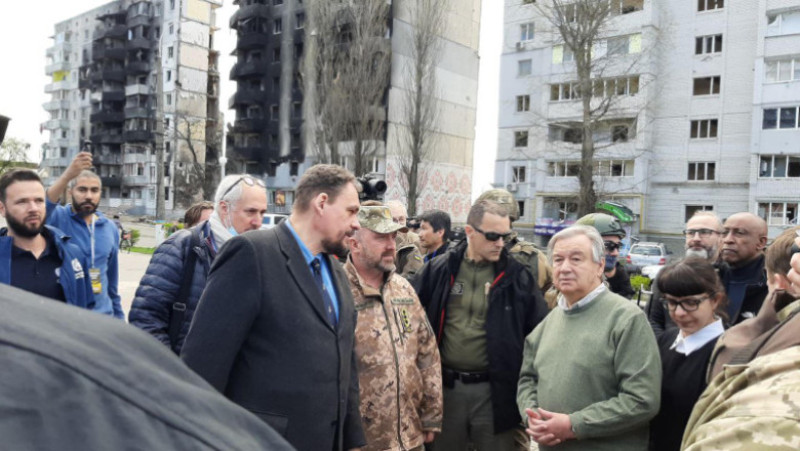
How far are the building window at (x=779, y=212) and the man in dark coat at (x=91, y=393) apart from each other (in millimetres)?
37263

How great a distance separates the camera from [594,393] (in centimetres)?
318

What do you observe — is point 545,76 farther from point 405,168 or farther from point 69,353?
point 69,353

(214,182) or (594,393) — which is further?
(214,182)

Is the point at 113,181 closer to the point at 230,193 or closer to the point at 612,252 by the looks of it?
the point at 230,193

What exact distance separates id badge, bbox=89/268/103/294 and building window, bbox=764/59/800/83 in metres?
37.0

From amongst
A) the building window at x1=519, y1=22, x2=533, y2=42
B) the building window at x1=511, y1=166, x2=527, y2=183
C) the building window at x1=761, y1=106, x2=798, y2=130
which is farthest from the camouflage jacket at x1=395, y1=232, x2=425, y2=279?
the building window at x1=519, y1=22, x2=533, y2=42

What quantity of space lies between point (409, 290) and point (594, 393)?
50.7 inches

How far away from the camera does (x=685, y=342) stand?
11.0ft

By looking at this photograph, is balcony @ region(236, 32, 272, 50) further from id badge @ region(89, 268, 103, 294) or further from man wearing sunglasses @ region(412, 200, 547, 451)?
man wearing sunglasses @ region(412, 200, 547, 451)

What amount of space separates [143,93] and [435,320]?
66.8 m

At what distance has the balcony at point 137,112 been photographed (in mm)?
62997

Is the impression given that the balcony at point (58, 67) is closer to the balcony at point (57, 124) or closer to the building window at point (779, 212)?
the balcony at point (57, 124)

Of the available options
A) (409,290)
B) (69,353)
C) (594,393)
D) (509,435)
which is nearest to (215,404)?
(69,353)

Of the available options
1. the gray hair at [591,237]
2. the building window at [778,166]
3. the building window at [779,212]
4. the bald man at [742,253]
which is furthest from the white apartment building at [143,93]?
the gray hair at [591,237]
